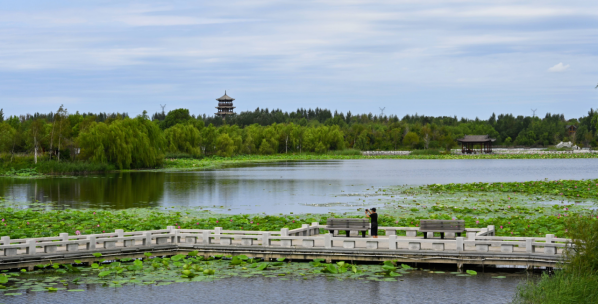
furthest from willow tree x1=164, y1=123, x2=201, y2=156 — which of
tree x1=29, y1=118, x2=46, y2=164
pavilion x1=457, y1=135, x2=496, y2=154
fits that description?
pavilion x1=457, y1=135, x2=496, y2=154

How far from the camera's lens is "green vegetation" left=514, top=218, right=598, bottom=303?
45.2 ft

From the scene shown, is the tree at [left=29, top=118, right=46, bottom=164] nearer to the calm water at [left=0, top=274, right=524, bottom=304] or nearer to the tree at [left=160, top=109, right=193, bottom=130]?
the calm water at [left=0, top=274, right=524, bottom=304]

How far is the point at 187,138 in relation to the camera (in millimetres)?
124438

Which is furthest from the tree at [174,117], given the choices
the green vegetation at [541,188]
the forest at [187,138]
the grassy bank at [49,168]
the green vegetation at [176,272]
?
the green vegetation at [176,272]

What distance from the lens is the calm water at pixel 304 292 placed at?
56.6ft

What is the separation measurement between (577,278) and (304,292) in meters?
7.34

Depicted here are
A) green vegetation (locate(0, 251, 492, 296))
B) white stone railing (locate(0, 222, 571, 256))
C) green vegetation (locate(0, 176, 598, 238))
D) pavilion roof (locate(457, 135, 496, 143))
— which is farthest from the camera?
pavilion roof (locate(457, 135, 496, 143))

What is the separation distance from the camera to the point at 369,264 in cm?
2122

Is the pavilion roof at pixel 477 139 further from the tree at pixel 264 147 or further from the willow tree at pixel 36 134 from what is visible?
the willow tree at pixel 36 134

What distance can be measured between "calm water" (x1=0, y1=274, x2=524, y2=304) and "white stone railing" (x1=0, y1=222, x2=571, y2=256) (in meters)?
1.61

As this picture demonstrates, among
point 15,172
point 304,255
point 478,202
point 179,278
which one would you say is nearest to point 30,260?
point 179,278

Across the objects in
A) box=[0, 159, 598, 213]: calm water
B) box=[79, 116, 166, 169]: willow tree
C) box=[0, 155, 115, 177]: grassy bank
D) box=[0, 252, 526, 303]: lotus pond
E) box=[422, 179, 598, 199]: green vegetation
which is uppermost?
box=[79, 116, 166, 169]: willow tree

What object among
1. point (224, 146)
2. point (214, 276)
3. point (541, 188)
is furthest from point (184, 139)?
point (214, 276)

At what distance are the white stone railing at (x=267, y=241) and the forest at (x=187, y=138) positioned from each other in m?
14.9
